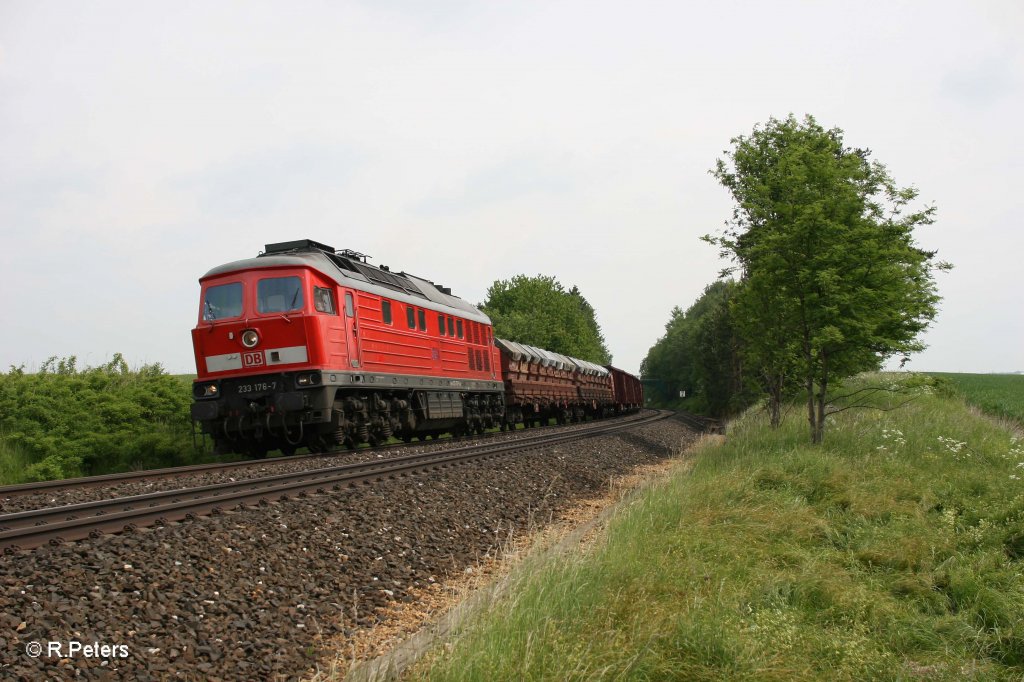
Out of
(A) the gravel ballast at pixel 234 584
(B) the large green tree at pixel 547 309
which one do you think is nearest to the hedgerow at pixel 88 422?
(A) the gravel ballast at pixel 234 584

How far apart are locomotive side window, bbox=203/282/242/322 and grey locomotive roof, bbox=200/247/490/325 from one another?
0.31m

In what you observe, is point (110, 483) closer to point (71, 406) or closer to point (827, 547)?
point (71, 406)

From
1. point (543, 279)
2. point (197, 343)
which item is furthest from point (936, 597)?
point (543, 279)

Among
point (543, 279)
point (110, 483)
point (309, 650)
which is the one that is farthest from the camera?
point (543, 279)

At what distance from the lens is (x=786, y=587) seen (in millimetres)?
6758

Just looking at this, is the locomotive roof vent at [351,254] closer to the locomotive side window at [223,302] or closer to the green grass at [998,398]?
the locomotive side window at [223,302]

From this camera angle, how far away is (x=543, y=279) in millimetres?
76875

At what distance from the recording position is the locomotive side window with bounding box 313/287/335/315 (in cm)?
1413

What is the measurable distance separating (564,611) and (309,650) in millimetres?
1661

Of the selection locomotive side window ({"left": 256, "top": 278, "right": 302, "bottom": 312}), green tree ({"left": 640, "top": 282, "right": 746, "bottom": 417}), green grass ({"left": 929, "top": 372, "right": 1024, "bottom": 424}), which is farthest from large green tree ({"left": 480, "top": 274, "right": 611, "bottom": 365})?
locomotive side window ({"left": 256, "top": 278, "right": 302, "bottom": 312})

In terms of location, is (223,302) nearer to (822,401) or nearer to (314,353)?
(314,353)

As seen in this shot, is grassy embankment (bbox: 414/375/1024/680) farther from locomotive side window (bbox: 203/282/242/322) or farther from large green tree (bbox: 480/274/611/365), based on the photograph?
large green tree (bbox: 480/274/611/365)

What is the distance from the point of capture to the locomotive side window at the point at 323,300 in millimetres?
14133

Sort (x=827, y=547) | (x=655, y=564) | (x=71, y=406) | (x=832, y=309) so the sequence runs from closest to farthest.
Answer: (x=655, y=564)
(x=827, y=547)
(x=832, y=309)
(x=71, y=406)
